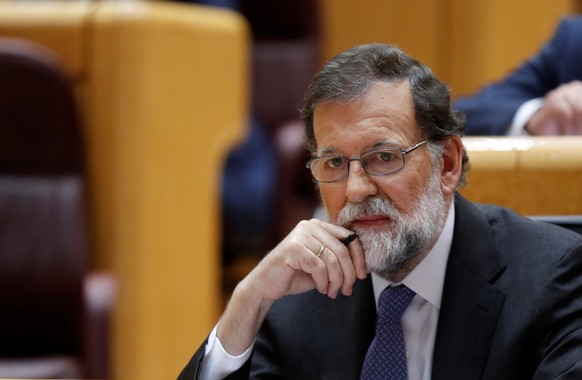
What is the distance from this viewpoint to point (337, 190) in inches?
33.5

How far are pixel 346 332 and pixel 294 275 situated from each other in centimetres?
6

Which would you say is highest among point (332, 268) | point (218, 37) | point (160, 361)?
point (332, 268)

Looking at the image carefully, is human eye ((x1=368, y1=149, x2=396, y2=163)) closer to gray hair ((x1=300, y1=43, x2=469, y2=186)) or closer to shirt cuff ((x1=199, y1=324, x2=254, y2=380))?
gray hair ((x1=300, y1=43, x2=469, y2=186))

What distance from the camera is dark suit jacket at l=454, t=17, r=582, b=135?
144 centimetres

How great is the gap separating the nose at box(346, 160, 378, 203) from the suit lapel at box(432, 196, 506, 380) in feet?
0.29

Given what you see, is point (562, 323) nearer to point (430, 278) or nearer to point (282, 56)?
point (430, 278)

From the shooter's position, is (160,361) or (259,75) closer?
(160,361)

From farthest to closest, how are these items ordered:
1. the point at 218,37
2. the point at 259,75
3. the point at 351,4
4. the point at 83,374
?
the point at 351,4 → the point at 259,75 → the point at 218,37 → the point at 83,374

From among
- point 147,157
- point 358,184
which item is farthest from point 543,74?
point 358,184

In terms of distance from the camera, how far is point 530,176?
101cm

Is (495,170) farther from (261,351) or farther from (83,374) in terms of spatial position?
(83,374)

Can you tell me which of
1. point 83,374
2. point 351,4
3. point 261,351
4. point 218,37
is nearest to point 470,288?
point 261,351

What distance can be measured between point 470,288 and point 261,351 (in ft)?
0.57

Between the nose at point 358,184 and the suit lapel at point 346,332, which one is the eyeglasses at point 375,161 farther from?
the suit lapel at point 346,332
